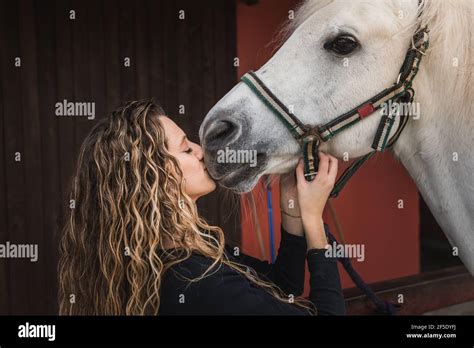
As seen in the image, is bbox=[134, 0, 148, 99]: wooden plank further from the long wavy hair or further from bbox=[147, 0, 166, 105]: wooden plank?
the long wavy hair

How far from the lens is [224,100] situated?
153cm

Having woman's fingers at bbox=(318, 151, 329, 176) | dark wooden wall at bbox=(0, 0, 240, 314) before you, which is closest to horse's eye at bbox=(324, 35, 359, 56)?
woman's fingers at bbox=(318, 151, 329, 176)

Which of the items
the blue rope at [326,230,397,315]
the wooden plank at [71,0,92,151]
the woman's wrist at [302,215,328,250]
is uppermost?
the wooden plank at [71,0,92,151]

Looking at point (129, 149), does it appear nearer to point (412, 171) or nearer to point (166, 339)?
point (166, 339)

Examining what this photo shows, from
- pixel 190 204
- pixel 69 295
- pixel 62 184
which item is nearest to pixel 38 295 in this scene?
pixel 62 184

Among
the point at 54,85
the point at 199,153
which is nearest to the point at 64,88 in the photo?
the point at 54,85

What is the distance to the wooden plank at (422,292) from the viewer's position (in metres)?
3.11

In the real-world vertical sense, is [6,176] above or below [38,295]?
above

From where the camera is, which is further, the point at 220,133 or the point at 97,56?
the point at 97,56

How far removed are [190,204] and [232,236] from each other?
2.04m

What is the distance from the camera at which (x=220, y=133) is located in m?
1.50

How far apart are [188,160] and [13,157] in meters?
1.57

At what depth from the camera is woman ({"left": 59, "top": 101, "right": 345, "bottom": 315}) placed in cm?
122

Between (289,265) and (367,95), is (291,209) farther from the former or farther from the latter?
(367,95)
